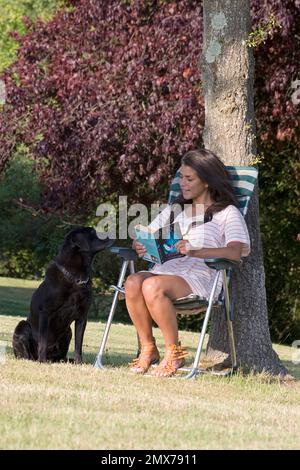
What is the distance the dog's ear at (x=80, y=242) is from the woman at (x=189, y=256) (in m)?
0.33

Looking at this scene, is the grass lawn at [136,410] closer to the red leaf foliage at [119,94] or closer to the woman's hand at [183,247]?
the woman's hand at [183,247]

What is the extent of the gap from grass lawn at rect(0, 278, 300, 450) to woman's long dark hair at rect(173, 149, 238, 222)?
1.09 meters

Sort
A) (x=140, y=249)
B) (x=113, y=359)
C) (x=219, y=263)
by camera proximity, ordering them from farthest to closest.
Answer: (x=113, y=359)
(x=140, y=249)
(x=219, y=263)

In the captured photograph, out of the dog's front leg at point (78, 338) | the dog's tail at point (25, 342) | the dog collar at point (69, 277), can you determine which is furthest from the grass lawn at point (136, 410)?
the dog collar at point (69, 277)

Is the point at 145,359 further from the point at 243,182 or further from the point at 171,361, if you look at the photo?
the point at 243,182

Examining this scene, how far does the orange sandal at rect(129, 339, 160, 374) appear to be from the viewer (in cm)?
679

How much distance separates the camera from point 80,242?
7227 mm

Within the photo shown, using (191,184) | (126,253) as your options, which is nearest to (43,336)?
(126,253)

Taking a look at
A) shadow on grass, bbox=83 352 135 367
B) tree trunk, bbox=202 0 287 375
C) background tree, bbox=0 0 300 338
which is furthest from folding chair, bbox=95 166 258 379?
background tree, bbox=0 0 300 338


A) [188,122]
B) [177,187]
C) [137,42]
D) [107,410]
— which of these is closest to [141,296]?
[177,187]

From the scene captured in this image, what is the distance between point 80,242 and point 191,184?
85 cm

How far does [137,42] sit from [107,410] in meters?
9.36

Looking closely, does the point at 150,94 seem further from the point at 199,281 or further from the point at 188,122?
the point at 199,281

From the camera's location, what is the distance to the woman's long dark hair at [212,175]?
22.8ft
